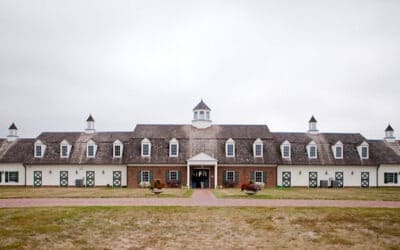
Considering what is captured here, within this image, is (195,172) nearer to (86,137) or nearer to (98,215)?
(86,137)

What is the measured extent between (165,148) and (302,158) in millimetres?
16376

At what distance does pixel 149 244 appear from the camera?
14.6m

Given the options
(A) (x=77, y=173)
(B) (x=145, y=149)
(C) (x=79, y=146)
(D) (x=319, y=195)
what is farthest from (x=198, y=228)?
(C) (x=79, y=146)

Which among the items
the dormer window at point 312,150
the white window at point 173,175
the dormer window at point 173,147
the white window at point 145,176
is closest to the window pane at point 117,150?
the white window at point 145,176

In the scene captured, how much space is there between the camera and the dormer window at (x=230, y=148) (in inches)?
1943

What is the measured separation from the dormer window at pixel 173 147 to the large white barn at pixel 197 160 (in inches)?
4.1

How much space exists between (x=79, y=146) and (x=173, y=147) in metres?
12.0

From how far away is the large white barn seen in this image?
48.7m

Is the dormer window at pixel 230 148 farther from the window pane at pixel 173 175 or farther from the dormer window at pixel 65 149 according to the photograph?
the dormer window at pixel 65 149

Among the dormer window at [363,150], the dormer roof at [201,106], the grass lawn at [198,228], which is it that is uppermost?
the dormer roof at [201,106]

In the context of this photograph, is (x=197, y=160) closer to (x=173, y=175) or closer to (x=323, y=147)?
(x=173, y=175)

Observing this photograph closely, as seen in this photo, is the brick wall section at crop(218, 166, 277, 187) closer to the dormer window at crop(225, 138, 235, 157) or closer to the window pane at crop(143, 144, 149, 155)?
the dormer window at crop(225, 138, 235, 157)

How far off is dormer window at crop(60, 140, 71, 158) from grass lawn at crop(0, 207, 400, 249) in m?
29.5

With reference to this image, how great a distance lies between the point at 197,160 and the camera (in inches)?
1870
